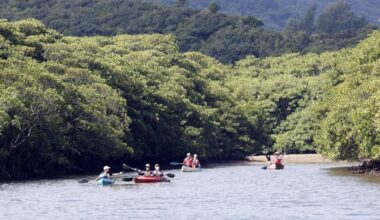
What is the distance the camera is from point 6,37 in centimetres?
7969

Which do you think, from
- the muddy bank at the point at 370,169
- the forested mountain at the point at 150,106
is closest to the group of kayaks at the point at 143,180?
the forested mountain at the point at 150,106

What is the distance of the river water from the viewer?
143 ft

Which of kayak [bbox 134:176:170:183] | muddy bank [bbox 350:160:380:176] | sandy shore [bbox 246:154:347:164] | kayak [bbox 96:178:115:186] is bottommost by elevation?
kayak [bbox 96:178:115:186]

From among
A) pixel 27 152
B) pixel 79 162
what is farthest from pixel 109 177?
pixel 79 162

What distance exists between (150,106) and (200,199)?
128 ft

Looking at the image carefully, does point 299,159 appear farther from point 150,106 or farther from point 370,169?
point 370,169

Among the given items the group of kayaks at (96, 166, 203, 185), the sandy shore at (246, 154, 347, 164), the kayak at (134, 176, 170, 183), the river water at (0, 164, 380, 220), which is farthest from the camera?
the sandy shore at (246, 154, 347, 164)

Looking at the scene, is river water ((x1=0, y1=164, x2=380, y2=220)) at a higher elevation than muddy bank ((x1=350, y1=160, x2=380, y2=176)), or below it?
below

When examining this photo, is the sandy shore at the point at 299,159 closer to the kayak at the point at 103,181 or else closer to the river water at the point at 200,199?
the river water at the point at 200,199

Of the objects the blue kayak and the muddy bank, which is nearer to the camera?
the blue kayak

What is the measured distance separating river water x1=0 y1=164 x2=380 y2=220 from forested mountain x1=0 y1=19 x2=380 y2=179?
369 centimetres

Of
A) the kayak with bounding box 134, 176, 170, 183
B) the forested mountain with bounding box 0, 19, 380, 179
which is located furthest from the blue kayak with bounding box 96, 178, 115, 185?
the forested mountain with bounding box 0, 19, 380, 179

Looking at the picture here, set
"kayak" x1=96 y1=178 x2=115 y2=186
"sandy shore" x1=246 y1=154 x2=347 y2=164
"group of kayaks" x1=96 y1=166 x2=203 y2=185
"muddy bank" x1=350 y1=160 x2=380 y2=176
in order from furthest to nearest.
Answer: "sandy shore" x1=246 y1=154 x2=347 y2=164
"muddy bank" x1=350 y1=160 x2=380 y2=176
"group of kayaks" x1=96 y1=166 x2=203 y2=185
"kayak" x1=96 y1=178 x2=115 y2=186

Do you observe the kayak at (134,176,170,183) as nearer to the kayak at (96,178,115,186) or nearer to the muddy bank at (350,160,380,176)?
the kayak at (96,178,115,186)
